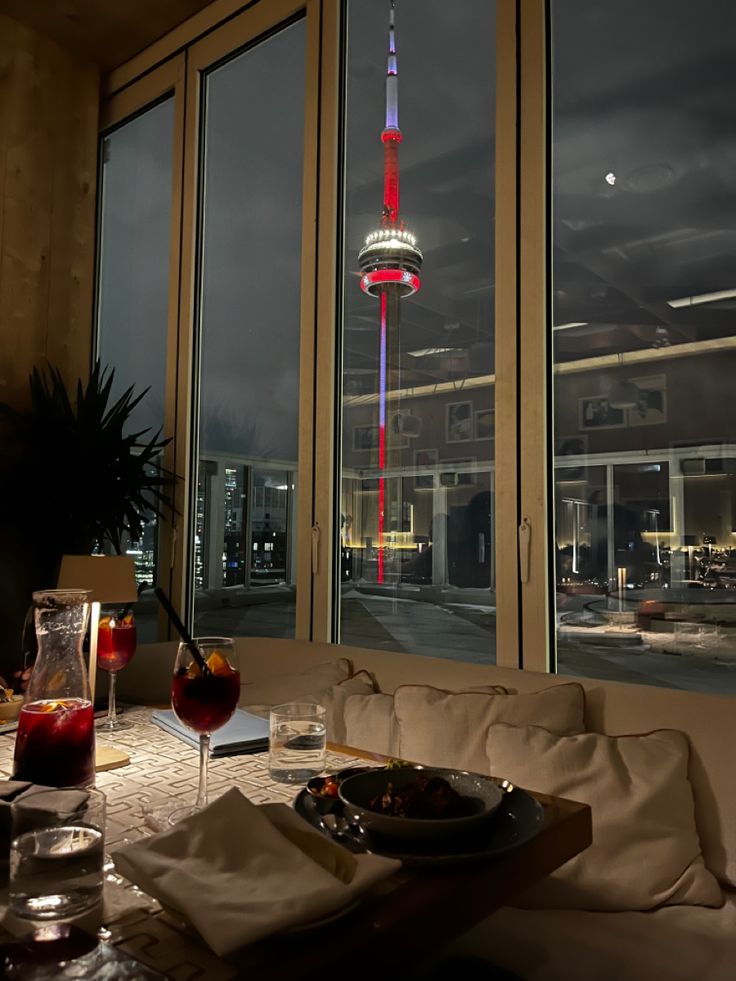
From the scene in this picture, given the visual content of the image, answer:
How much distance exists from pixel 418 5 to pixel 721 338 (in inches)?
77.1

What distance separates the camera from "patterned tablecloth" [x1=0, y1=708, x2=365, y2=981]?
787 mm

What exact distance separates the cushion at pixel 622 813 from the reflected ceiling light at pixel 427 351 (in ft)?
5.02

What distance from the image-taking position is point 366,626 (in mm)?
3164

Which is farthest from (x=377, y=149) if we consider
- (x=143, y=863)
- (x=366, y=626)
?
(x=143, y=863)

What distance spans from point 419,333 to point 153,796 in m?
2.18

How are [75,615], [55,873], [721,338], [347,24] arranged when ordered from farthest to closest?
1. [347,24]
2. [721,338]
3. [75,615]
4. [55,873]

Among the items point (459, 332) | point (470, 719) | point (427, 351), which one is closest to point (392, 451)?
point (427, 351)

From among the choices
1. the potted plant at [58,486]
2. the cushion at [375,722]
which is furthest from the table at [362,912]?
the potted plant at [58,486]

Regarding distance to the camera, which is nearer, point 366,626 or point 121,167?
point 366,626

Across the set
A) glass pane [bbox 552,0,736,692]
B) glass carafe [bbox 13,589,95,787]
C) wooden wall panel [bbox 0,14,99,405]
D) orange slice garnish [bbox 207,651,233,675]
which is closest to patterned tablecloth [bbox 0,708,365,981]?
glass carafe [bbox 13,589,95,787]

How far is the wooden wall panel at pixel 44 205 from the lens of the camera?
3.97 m

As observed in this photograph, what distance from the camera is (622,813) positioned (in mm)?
1800

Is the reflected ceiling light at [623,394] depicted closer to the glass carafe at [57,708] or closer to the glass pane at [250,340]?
the glass pane at [250,340]

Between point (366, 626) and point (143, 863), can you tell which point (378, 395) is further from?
point (143, 863)
